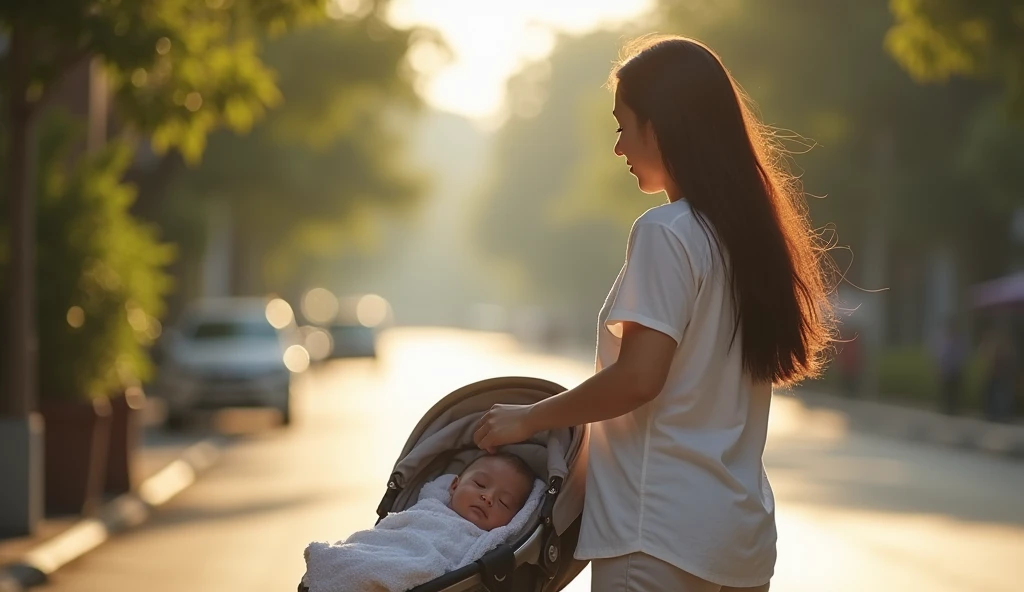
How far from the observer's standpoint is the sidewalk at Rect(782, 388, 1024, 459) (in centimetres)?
2438

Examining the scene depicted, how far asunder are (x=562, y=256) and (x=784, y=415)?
66517 millimetres

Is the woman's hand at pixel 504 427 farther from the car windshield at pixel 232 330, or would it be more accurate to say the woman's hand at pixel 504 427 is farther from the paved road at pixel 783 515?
the car windshield at pixel 232 330

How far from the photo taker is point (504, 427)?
367 cm

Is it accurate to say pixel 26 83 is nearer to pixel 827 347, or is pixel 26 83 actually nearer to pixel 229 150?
pixel 827 347

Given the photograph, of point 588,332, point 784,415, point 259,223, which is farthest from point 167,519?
point 588,332

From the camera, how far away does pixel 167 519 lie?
14609mm

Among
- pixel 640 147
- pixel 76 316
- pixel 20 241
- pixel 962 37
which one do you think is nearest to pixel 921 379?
pixel 962 37

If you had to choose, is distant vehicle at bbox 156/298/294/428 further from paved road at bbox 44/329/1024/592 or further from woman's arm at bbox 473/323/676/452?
woman's arm at bbox 473/323/676/452

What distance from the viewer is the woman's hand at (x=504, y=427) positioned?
362 centimetres

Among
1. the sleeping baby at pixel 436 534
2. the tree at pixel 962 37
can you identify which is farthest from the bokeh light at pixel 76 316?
the sleeping baby at pixel 436 534

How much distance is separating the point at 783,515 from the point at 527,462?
11235mm

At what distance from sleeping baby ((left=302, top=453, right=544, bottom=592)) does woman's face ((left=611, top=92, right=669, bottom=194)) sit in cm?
74

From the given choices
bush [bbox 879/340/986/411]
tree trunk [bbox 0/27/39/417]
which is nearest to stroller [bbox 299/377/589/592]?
tree trunk [bbox 0/27/39/417]

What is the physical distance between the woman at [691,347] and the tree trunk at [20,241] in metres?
9.27
